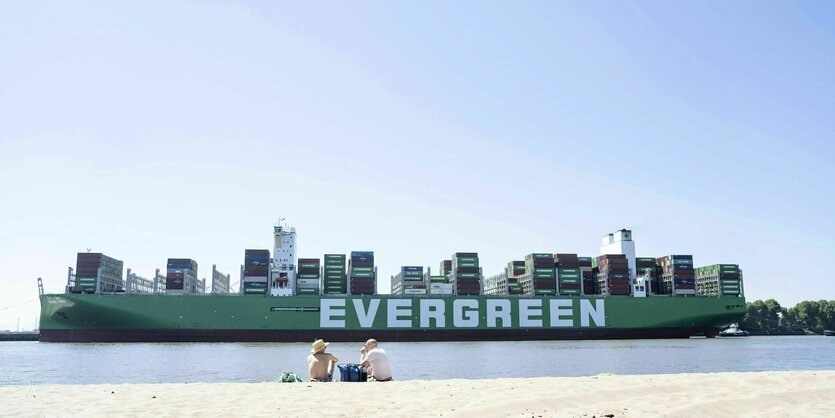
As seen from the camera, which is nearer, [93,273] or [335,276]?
[93,273]

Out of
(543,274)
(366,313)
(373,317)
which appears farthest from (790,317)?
(366,313)

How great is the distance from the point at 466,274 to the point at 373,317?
31.5ft

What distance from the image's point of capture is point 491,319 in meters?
55.3

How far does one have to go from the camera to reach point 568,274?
5909cm

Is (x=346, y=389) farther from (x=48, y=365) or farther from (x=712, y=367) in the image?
(x=48, y=365)

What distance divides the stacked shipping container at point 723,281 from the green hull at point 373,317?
1.38m

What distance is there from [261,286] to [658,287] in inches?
1504

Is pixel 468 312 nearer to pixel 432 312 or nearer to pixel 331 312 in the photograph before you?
pixel 432 312

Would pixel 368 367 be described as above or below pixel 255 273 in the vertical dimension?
below

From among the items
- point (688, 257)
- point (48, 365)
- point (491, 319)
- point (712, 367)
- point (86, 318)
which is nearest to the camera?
point (712, 367)

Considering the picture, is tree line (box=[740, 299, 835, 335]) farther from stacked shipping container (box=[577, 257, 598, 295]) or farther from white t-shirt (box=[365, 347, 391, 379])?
white t-shirt (box=[365, 347, 391, 379])

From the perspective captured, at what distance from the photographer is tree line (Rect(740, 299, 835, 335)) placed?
102 m

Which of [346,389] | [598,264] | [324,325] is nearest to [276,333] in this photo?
[324,325]

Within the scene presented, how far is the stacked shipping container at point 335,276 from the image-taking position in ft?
182
